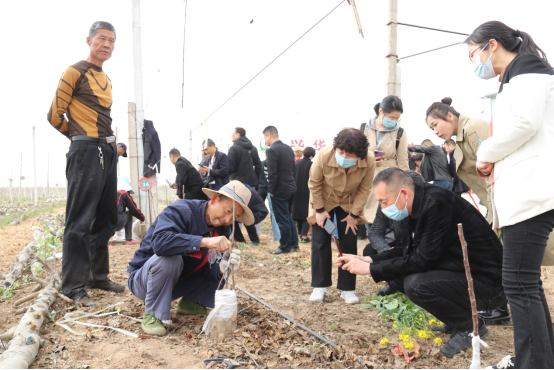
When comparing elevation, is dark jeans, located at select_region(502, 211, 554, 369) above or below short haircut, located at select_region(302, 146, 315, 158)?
below

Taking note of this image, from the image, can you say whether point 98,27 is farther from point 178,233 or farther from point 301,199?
point 301,199

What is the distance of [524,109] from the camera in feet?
6.16

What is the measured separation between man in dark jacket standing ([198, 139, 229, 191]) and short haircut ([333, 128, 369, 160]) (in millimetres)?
3713

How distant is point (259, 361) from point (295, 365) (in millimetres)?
210

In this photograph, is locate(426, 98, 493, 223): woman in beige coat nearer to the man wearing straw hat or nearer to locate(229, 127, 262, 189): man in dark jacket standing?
the man wearing straw hat

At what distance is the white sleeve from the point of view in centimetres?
187

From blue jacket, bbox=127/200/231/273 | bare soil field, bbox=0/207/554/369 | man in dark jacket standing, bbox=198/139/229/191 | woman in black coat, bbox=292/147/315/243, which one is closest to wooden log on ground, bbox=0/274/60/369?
bare soil field, bbox=0/207/554/369

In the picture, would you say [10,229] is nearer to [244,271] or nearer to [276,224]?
[276,224]

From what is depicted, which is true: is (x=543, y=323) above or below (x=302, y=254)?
above

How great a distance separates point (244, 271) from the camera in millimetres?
4906

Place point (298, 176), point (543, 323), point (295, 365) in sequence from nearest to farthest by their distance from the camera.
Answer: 1. point (543, 323)
2. point (295, 365)
3. point (298, 176)

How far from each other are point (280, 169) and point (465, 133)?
3500mm

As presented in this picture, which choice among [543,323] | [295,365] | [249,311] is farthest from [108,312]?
[543,323]

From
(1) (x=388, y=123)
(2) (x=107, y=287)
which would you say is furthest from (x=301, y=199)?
(2) (x=107, y=287)
